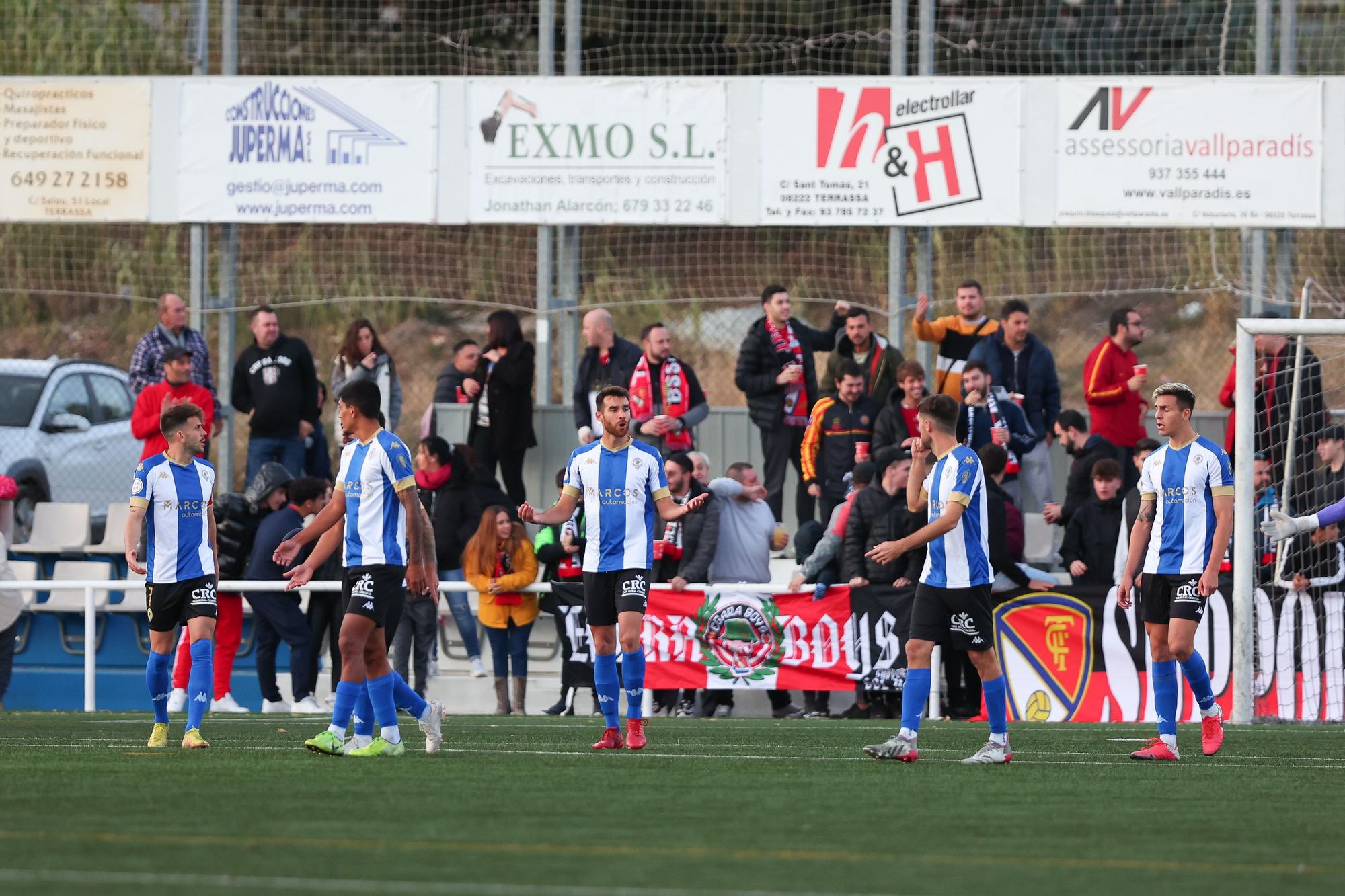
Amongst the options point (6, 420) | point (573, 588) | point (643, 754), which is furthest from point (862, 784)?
point (6, 420)

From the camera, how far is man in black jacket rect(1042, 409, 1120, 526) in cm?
1590

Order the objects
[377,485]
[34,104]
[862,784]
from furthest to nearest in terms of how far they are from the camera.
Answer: [34,104]
[377,485]
[862,784]

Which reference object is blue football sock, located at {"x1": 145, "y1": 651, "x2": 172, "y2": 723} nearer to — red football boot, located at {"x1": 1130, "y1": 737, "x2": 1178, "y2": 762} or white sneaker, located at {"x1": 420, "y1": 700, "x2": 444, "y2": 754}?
white sneaker, located at {"x1": 420, "y1": 700, "x2": 444, "y2": 754}

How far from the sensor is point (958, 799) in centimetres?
852

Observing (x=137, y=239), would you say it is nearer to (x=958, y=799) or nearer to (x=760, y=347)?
(x=760, y=347)

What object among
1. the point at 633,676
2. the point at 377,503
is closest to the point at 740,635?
the point at 633,676

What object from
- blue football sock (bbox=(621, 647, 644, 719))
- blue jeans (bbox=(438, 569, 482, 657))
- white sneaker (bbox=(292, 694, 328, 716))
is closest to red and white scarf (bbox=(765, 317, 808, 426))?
blue jeans (bbox=(438, 569, 482, 657))

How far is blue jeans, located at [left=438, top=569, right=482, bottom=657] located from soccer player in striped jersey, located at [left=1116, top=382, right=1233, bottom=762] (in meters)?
6.76

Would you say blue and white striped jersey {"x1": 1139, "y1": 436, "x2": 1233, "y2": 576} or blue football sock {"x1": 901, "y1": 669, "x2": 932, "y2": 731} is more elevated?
blue and white striped jersey {"x1": 1139, "y1": 436, "x2": 1233, "y2": 576}

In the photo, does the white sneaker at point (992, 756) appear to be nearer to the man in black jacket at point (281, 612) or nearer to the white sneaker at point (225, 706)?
the man in black jacket at point (281, 612)

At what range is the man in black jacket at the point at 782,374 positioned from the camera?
17.2 metres

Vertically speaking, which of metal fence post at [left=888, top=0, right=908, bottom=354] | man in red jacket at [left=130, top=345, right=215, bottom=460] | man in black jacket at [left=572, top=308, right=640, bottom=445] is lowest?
man in red jacket at [left=130, top=345, right=215, bottom=460]

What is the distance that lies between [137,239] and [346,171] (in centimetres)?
995

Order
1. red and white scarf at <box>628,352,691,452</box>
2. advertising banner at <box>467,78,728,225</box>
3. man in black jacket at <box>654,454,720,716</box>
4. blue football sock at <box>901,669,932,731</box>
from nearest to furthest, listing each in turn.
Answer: blue football sock at <box>901,669,932,731</box>
man in black jacket at <box>654,454,720,716</box>
red and white scarf at <box>628,352,691,452</box>
advertising banner at <box>467,78,728,225</box>
